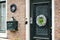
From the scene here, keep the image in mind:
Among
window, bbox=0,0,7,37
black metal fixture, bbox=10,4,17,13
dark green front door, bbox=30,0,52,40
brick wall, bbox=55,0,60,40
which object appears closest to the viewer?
brick wall, bbox=55,0,60,40

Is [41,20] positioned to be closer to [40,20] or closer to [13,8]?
[40,20]

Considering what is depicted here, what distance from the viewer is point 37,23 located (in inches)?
323

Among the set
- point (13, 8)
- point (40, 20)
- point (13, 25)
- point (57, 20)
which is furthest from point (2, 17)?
point (57, 20)

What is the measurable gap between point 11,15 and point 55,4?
1.88 m

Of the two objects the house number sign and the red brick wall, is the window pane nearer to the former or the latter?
the house number sign

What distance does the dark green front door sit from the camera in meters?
7.98

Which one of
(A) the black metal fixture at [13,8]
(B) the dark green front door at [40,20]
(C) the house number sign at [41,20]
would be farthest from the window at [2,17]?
(C) the house number sign at [41,20]

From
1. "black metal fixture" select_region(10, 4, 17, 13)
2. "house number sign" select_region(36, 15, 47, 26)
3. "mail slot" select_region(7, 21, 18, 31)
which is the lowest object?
"mail slot" select_region(7, 21, 18, 31)

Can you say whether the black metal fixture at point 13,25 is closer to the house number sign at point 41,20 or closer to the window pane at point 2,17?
the window pane at point 2,17

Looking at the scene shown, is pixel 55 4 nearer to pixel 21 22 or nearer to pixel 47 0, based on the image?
pixel 47 0

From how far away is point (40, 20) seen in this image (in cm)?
810

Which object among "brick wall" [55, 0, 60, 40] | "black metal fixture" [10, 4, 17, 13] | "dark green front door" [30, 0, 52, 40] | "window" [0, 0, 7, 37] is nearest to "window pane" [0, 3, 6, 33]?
"window" [0, 0, 7, 37]

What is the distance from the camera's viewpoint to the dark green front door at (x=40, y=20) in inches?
314

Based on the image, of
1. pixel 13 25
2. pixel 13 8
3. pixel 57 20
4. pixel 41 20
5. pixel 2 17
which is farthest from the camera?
pixel 2 17
